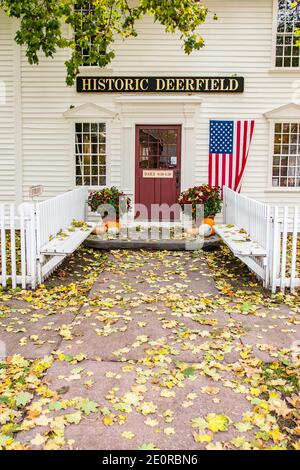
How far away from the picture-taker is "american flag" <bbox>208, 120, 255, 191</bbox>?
11953 mm

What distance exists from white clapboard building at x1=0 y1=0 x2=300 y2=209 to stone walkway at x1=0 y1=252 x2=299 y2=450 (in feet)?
17.5

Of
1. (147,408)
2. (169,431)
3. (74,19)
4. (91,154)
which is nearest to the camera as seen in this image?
(169,431)

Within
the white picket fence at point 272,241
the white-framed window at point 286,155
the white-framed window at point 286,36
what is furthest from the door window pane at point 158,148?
the white picket fence at point 272,241

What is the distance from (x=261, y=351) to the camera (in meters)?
4.95

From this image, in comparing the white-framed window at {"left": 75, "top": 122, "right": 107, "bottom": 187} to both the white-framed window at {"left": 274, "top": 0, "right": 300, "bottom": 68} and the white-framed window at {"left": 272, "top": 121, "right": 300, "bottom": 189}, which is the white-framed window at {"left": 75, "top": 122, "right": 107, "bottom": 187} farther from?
the white-framed window at {"left": 274, "top": 0, "right": 300, "bottom": 68}

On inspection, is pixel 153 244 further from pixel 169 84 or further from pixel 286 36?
pixel 286 36

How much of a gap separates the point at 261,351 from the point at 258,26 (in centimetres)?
945

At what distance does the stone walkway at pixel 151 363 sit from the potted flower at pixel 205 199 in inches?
140

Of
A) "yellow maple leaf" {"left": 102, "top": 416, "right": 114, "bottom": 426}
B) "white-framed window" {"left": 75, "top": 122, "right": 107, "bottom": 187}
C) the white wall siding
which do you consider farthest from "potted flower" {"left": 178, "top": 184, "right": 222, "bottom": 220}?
"yellow maple leaf" {"left": 102, "top": 416, "right": 114, "bottom": 426}

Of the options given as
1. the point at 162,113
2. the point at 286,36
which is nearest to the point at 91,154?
the point at 162,113

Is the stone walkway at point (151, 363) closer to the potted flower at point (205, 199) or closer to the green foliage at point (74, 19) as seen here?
the potted flower at point (205, 199)

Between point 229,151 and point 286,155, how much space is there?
5.03 feet

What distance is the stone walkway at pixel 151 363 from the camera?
3.46 m

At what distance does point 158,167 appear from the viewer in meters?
12.2
